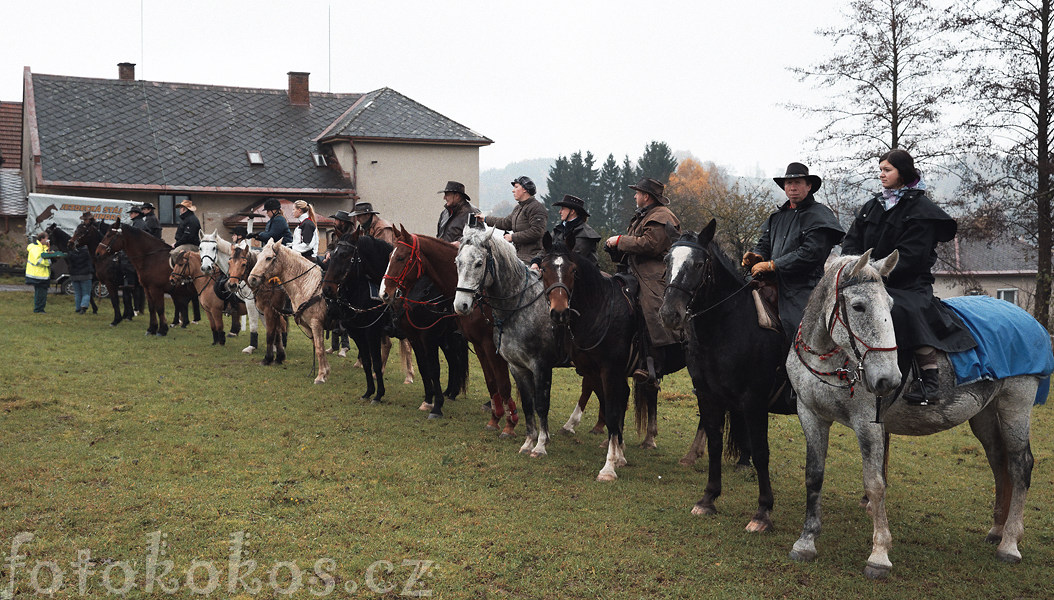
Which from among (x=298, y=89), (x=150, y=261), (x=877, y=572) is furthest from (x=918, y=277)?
(x=298, y=89)

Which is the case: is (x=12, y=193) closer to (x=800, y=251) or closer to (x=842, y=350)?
(x=800, y=251)

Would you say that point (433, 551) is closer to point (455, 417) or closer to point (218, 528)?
point (218, 528)

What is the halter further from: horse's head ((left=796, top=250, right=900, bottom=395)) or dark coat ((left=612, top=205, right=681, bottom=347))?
dark coat ((left=612, top=205, right=681, bottom=347))

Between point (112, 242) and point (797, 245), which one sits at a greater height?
point (112, 242)

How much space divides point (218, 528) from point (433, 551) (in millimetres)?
1688

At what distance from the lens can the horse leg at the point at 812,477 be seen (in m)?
5.50

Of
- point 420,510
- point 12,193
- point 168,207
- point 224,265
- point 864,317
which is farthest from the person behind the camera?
point 12,193

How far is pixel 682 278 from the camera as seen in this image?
5.86 metres

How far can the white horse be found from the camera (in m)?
15.4

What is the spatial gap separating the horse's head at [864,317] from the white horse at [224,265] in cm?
1243

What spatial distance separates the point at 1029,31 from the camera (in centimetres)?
1700

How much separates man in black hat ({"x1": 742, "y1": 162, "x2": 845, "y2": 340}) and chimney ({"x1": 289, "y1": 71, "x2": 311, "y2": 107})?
3374 cm

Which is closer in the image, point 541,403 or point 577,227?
point 541,403

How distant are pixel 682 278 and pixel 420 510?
2.89m
